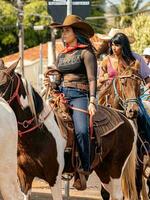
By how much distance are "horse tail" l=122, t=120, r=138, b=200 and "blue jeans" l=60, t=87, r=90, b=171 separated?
41.2 inches

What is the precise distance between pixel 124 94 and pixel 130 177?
41.9 inches

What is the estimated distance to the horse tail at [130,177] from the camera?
773 cm

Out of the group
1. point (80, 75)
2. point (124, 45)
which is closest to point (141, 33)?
point (124, 45)

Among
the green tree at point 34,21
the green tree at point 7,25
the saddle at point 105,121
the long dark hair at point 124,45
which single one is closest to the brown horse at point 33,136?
the saddle at point 105,121

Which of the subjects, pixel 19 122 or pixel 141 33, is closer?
pixel 19 122

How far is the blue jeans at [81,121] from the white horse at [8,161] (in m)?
1.52

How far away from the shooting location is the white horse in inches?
203

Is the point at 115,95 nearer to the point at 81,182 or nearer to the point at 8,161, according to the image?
the point at 81,182

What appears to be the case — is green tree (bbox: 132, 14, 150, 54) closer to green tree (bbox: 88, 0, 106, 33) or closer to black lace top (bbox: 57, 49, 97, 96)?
black lace top (bbox: 57, 49, 97, 96)

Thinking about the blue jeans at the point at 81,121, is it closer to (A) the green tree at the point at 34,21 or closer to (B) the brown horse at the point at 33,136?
(B) the brown horse at the point at 33,136

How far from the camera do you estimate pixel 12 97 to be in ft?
20.6

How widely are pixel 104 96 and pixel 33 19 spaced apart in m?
52.0

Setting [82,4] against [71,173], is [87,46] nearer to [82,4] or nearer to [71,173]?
[71,173]

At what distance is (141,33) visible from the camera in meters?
30.3
